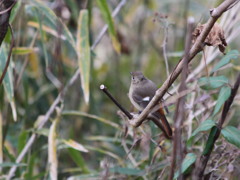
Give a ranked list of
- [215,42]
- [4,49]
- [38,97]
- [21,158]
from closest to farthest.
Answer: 1. [215,42]
2. [4,49]
3. [21,158]
4. [38,97]

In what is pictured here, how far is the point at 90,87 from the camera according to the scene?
3.35 meters

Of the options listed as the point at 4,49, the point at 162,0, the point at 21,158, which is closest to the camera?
the point at 4,49

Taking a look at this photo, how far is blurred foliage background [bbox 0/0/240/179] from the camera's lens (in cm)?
217

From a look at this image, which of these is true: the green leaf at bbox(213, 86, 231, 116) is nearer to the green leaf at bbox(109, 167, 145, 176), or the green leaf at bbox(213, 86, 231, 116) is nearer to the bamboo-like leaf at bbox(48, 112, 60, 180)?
the green leaf at bbox(109, 167, 145, 176)

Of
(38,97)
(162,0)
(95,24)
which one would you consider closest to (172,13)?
(162,0)

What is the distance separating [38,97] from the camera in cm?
319

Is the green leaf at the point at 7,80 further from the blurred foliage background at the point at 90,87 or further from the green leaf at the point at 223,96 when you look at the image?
the green leaf at the point at 223,96

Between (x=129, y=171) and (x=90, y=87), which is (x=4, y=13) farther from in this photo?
(x=90, y=87)

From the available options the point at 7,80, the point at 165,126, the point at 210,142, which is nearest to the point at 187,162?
the point at 210,142

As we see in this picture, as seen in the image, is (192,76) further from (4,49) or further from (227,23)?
(4,49)

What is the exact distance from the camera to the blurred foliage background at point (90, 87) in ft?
7.11

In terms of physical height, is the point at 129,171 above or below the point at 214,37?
below

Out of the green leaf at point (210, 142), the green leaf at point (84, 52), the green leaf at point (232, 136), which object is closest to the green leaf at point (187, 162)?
the green leaf at point (210, 142)

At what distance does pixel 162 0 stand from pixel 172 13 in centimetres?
33
